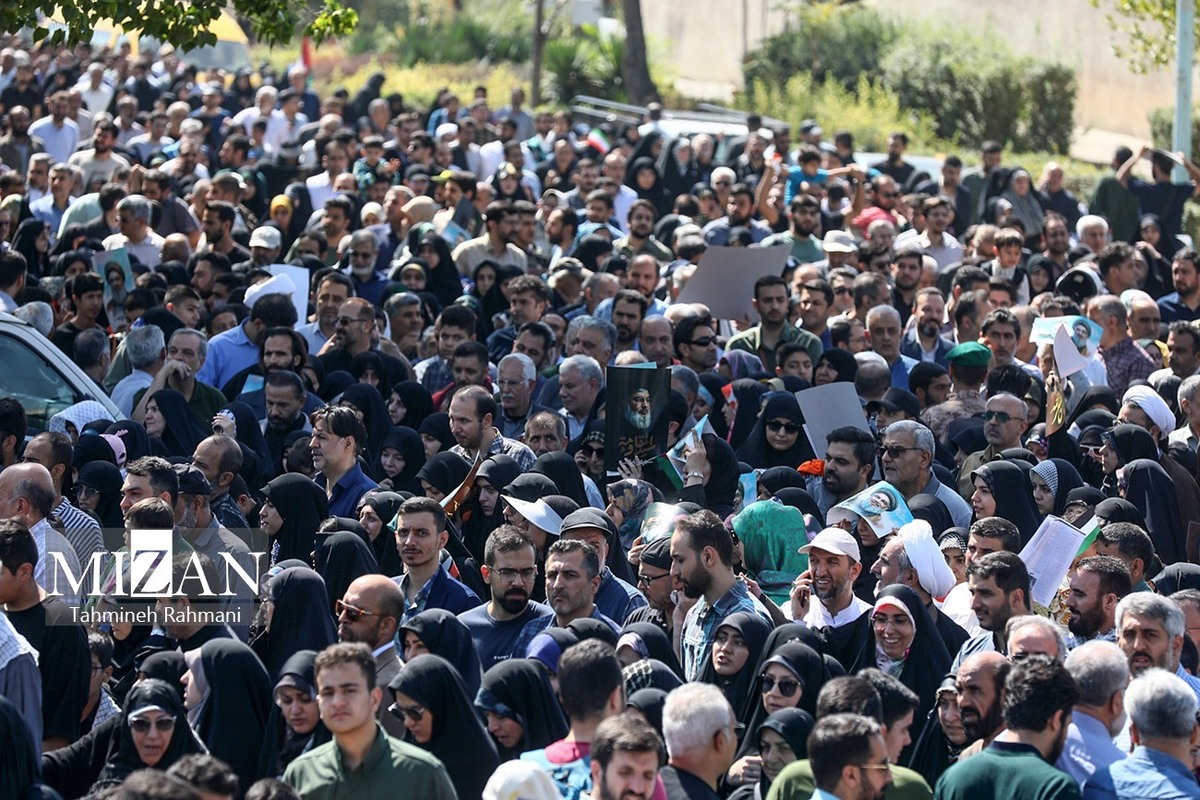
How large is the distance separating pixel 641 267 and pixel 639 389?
3882 millimetres

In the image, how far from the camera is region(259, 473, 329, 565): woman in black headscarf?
9.07 m

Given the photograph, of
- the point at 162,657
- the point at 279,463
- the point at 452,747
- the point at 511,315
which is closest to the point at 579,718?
the point at 452,747

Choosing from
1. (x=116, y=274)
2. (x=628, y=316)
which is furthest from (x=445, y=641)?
(x=116, y=274)

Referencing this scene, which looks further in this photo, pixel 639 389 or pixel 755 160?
pixel 755 160

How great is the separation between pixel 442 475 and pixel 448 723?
3535mm

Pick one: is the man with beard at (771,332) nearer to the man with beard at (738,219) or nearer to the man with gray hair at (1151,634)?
the man with beard at (738,219)

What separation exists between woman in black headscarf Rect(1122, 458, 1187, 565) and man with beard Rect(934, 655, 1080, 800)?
4113 millimetres

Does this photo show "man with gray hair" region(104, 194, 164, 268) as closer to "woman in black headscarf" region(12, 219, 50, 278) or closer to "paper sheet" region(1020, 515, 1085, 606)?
"woman in black headscarf" region(12, 219, 50, 278)

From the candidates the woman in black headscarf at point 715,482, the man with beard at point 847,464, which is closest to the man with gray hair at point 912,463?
the man with beard at point 847,464

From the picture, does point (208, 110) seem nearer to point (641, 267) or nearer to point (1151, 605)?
point (641, 267)

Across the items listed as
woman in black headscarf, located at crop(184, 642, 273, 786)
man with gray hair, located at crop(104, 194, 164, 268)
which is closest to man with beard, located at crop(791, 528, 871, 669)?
woman in black headscarf, located at crop(184, 642, 273, 786)

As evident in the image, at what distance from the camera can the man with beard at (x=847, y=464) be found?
9.92 metres

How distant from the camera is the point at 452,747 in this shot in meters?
6.32

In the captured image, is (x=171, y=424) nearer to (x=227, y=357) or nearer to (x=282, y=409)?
(x=282, y=409)
